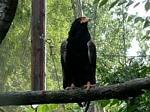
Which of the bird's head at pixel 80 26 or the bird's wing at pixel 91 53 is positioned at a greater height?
the bird's head at pixel 80 26

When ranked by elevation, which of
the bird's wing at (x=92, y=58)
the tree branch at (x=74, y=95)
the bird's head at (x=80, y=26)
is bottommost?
the tree branch at (x=74, y=95)

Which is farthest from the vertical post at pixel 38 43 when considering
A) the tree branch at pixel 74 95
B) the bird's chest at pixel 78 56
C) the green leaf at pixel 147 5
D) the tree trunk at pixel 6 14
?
the tree trunk at pixel 6 14

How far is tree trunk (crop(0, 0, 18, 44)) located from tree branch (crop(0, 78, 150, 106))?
532 millimetres

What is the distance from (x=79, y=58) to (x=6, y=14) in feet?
6.43

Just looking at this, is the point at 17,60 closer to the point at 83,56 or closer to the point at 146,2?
the point at 83,56

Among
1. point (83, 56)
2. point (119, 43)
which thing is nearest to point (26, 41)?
point (119, 43)

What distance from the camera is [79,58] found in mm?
4051

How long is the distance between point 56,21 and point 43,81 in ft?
46.6

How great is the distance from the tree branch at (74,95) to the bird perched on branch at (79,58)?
1.25 meters

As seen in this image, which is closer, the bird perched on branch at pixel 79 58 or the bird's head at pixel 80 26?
the bird perched on branch at pixel 79 58

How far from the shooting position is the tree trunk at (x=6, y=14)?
6.93 ft

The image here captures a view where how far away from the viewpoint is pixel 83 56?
4.05m

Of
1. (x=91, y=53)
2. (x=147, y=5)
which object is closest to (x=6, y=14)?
(x=147, y=5)

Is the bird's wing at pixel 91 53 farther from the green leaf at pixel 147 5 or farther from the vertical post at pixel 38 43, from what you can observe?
the green leaf at pixel 147 5
